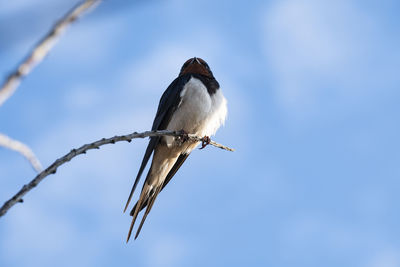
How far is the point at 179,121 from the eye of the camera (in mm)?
5965

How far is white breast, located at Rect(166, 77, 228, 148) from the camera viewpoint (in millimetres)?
5844

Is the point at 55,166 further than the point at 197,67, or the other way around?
the point at 197,67

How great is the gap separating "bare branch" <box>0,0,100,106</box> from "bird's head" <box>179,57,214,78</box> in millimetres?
5585

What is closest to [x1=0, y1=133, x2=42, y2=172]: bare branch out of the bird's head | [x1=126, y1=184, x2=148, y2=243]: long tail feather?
[x1=126, y1=184, x2=148, y2=243]: long tail feather

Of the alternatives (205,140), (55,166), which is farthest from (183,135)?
(55,166)

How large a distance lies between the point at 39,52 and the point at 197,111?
4811mm

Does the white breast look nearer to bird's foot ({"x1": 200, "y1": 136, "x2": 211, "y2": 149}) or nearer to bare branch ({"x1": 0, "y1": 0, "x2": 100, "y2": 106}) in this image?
bird's foot ({"x1": 200, "y1": 136, "x2": 211, "y2": 149})

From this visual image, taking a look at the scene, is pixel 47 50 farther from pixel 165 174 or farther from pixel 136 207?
pixel 165 174

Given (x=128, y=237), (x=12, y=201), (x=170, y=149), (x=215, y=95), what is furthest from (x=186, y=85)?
(x=12, y=201)

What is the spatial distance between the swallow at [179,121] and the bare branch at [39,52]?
179 inches

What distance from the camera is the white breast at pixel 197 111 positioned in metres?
5.84

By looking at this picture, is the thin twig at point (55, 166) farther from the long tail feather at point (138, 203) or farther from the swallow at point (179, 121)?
the swallow at point (179, 121)

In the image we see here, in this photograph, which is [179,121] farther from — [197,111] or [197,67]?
[197,67]

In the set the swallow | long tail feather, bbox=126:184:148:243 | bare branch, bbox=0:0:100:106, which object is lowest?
bare branch, bbox=0:0:100:106
